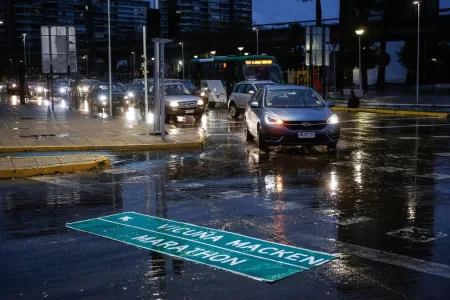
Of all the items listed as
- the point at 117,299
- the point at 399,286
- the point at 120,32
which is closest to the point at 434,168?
the point at 399,286

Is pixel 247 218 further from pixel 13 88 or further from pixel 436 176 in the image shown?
pixel 13 88

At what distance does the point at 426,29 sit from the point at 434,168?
66196 mm

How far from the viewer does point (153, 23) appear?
1722 cm

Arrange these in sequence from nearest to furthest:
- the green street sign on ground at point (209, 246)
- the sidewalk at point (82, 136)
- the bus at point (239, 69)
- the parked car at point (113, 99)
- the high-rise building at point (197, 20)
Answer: the green street sign on ground at point (209, 246)
the sidewalk at point (82, 136)
the high-rise building at point (197, 20)
the parked car at point (113, 99)
the bus at point (239, 69)

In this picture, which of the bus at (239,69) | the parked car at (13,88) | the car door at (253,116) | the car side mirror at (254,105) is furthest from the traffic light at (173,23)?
the parked car at (13,88)

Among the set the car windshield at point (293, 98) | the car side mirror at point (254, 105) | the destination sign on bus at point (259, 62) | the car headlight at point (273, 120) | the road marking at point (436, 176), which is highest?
the destination sign on bus at point (259, 62)

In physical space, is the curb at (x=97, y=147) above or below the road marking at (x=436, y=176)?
above

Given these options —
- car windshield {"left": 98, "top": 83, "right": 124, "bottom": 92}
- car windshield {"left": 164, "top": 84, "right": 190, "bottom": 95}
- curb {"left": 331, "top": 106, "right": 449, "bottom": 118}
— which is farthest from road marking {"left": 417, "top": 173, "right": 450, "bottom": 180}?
car windshield {"left": 98, "top": 83, "right": 124, "bottom": 92}

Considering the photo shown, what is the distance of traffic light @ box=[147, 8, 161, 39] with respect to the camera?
674 inches

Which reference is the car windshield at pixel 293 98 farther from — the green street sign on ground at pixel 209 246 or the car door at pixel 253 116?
the green street sign on ground at pixel 209 246

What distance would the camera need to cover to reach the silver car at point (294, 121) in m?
15.0

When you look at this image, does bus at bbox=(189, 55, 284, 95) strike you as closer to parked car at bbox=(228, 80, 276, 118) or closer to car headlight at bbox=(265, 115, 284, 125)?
parked car at bbox=(228, 80, 276, 118)

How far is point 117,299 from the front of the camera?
5.21m

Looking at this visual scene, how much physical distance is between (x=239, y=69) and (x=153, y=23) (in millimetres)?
21504
